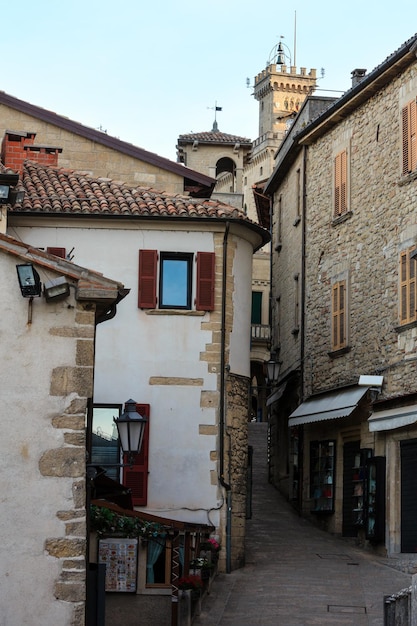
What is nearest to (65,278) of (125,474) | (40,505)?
(40,505)

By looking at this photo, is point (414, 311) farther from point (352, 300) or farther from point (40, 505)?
point (40, 505)

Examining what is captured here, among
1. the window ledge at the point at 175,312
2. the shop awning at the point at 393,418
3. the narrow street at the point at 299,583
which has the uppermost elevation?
the window ledge at the point at 175,312

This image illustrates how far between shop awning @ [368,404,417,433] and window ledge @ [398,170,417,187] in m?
4.64

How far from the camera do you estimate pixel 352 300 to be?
27.4 m

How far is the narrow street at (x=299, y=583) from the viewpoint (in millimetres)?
17984

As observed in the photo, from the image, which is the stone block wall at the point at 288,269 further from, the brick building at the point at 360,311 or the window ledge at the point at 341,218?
the window ledge at the point at 341,218

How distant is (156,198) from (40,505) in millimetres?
11600

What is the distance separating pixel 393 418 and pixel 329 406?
364cm

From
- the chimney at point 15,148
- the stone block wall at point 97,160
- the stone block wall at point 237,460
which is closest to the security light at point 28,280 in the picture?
the stone block wall at point 237,460

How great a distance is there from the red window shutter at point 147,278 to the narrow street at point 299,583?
5309 millimetres

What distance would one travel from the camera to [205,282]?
23031mm

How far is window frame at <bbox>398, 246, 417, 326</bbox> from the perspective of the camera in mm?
23828

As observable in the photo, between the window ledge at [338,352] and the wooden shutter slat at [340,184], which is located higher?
the wooden shutter slat at [340,184]

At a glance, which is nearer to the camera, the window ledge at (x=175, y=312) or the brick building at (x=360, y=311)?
the window ledge at (x=175, y=312)
